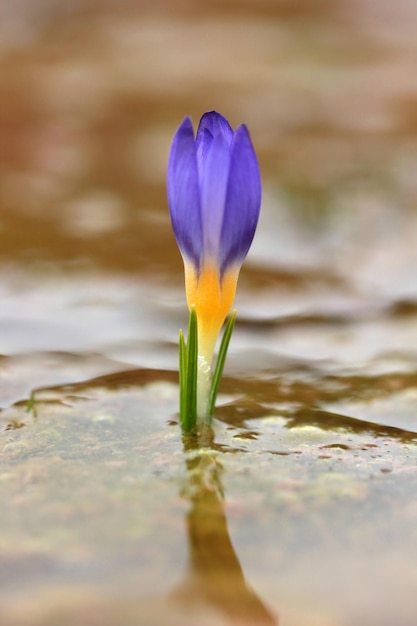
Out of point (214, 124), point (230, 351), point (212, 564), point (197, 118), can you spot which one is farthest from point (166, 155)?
point (212, 564)

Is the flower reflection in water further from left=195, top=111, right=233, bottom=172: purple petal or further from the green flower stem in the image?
left=195, top=111, right=233, bottom=172: purple petal

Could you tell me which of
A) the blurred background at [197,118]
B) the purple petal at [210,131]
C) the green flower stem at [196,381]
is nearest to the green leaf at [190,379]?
the green flower stem at [196,381]

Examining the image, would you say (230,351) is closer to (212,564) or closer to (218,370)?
(218,370)

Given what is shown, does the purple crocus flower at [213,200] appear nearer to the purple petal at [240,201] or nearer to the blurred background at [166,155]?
the purple petal at [240,201]

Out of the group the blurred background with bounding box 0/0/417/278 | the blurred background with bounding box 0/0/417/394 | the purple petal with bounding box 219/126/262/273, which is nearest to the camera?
the purple petal with bounding box 219/126/262/273

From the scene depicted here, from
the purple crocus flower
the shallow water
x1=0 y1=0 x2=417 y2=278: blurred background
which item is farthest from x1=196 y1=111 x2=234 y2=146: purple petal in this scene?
x1=0 y1=0 x2=417 y2=278: blurred background

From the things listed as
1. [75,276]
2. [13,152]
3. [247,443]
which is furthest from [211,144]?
[13,152]

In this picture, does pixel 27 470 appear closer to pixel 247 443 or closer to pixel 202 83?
pixel 247 443

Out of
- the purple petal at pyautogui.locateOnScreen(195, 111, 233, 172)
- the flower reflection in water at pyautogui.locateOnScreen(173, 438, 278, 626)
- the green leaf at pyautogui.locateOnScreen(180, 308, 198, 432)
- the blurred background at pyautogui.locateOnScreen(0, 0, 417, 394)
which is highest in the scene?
the blurred background at pyautogui.locateOnScreen(0, 0, 417, 394)
